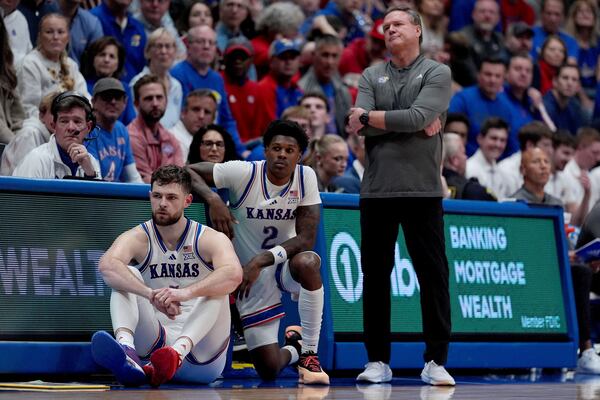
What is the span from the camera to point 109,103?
35.1ft

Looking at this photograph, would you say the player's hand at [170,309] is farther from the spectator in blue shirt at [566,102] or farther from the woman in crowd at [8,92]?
the spectator in blue shirt at [566,102]

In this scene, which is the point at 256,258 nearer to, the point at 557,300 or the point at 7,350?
the point at 7,350

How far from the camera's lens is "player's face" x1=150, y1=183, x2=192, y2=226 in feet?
26.3

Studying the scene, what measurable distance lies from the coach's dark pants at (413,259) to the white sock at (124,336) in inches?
75.5

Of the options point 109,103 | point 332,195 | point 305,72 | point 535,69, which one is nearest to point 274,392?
point 332,195

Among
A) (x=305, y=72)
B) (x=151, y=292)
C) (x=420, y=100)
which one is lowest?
(x=151, y=292)

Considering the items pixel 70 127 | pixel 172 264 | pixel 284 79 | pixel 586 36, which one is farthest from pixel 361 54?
pixel 172 264

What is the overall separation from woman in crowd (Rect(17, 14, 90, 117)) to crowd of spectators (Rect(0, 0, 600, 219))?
0.04 ft

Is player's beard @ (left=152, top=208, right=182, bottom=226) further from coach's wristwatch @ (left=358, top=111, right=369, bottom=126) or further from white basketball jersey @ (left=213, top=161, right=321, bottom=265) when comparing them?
coach's wristwatch @ (left=358, top=111, right=369, bottom=126)

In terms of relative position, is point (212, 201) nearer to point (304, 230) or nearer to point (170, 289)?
point (304, 230)

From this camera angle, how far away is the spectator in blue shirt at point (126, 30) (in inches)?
529

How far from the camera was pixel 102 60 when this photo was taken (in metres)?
12.0

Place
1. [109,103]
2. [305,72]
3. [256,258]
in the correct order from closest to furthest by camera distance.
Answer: [256,258]
[109,103]
[305,72]

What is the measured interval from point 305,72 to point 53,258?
8.04 m
